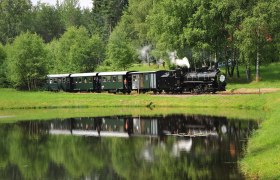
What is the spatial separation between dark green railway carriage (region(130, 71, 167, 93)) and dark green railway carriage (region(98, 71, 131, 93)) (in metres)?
1.04

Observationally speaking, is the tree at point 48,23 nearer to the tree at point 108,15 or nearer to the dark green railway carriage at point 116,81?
the tree at point 108,15

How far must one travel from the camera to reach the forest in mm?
60438

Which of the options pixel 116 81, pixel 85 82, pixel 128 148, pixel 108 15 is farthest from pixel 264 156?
pixel 108 15

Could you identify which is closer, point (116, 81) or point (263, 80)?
point (263, 80)

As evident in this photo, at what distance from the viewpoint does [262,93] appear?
47.3 metres

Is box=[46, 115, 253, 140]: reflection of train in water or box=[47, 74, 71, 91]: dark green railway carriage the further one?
box=[47, 74, 71, 91]: dark green railway carriage

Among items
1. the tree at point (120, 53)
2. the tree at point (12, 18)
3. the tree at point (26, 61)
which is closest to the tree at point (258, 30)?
the tree at point (120, 53)

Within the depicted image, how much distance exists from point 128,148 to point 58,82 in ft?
162

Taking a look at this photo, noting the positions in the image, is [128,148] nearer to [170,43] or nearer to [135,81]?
[135,81]

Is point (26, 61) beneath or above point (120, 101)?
above

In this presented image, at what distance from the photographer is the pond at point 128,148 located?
19658mm

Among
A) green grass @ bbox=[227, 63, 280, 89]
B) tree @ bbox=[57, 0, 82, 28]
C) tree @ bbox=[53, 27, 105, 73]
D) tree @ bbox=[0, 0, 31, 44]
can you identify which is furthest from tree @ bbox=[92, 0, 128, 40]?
green grass @ bbox=[227, 63, 280, 89]

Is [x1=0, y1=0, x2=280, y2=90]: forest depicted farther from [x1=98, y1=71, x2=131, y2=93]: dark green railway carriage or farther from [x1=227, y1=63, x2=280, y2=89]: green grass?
[x1=98, y1=71, x2=131, y2=93]: dark green railway carriage

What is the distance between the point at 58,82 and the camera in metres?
73.0
